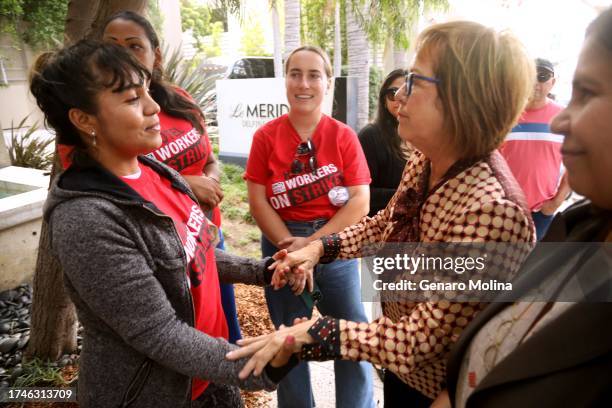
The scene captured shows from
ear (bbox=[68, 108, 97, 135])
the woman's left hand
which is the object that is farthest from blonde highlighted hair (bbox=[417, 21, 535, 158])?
ear (bbox=[68, 108, 97, 135])

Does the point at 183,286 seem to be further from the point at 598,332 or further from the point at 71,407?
Result: the point at 71,407

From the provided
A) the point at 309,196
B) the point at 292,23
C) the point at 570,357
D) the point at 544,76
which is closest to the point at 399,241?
the point at 570,357

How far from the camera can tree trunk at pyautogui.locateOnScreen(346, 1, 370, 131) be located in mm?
8242

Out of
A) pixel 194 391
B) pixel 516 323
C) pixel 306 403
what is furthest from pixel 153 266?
pixel 306 403

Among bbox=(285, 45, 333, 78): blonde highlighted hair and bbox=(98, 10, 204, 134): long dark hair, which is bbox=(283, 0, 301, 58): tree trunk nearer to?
bbox=(285, 45, 333, 78): blonde highlighted hair

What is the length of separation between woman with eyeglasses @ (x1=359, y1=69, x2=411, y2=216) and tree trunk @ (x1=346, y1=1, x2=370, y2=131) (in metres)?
5.60

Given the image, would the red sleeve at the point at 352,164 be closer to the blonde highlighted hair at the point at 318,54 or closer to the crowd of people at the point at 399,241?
the blonde highlighted hair at the point at 318,54

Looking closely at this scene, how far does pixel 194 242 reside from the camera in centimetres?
169

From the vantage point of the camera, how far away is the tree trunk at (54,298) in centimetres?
277

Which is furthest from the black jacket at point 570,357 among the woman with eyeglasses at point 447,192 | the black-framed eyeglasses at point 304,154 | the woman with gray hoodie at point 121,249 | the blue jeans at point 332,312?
the black-framed eyeglasses at point 304,154

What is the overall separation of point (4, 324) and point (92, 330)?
110 inches

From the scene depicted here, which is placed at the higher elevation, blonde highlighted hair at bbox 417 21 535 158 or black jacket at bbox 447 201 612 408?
blonde highlighted hair at bbox 417 21 535 158

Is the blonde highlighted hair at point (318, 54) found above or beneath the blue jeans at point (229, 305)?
above
